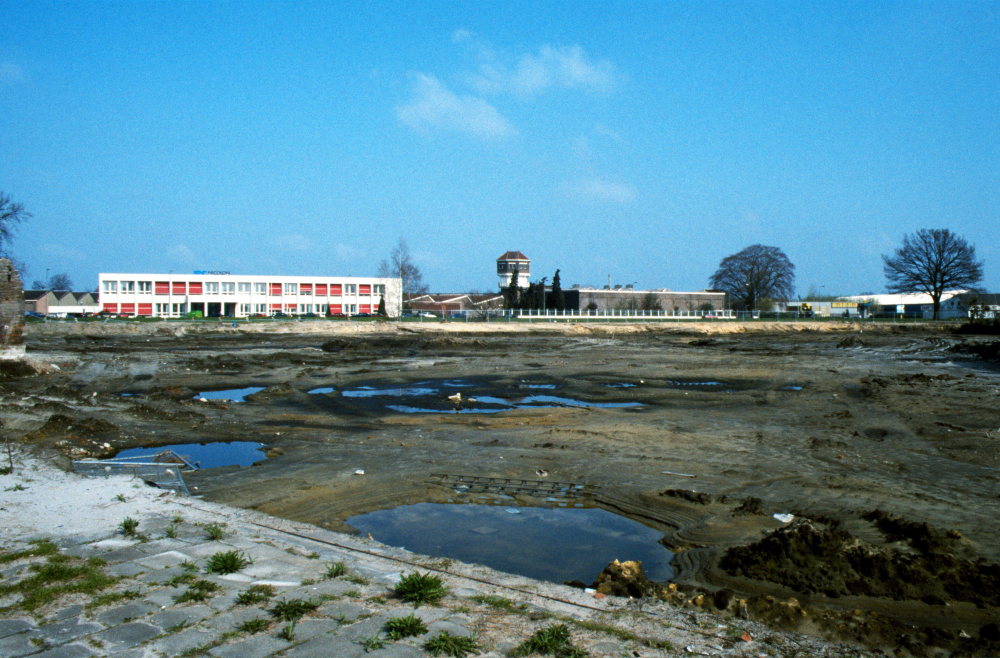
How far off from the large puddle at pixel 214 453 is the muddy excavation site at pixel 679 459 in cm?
19

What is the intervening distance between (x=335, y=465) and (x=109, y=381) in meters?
16.6

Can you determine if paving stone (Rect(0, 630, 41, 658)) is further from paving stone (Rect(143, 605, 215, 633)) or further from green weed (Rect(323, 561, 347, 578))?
green weed (Rect(323, 561, 347, 578))

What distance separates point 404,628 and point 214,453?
840cm

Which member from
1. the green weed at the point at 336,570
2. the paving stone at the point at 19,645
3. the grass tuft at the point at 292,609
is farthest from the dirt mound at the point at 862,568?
the paving stone at the point at 19,645

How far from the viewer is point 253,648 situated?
4.04 m

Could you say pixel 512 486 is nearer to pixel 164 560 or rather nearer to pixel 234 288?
pixel 164 560

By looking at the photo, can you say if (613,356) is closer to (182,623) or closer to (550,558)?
(550,558)

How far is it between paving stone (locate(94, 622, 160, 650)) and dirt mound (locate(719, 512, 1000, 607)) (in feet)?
15.3

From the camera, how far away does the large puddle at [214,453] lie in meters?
10.7

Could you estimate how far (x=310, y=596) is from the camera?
188 inches

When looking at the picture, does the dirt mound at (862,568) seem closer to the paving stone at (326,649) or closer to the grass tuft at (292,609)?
the paving stone at (326,649)

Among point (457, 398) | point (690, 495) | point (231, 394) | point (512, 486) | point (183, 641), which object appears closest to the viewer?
point (183, 641)

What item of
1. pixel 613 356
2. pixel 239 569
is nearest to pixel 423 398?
pixel 239 569

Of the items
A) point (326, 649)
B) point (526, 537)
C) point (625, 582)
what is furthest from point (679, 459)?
point (326, 649)
